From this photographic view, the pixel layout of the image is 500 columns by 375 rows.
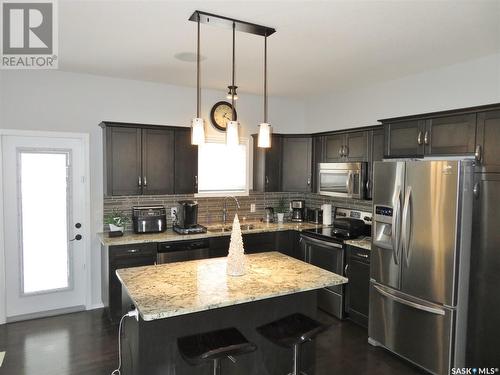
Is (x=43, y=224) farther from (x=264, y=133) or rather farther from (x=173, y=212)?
(x=264, y=133)

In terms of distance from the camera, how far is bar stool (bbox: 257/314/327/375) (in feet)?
7.57

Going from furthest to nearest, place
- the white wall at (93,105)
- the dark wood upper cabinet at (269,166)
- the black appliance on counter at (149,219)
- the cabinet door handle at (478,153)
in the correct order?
the dark wood upper cabinet at (269,166) → the black appliance on counter at (149,219) → the white wall at (93,105) → the cabinet door handle at (478,153)

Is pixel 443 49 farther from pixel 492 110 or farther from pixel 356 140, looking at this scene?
pixel 356 140

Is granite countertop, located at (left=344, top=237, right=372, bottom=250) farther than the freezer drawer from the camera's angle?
Yes

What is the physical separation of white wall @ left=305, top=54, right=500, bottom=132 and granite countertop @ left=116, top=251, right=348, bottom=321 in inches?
91.2

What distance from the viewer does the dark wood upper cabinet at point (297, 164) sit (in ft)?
17.3

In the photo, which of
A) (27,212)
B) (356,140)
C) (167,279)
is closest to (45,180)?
(27,212)

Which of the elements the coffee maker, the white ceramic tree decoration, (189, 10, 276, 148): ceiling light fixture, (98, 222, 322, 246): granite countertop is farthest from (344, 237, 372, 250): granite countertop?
(189, 10, 276, 148): ceiling light fixture

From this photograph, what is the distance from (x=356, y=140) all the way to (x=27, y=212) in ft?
13.1

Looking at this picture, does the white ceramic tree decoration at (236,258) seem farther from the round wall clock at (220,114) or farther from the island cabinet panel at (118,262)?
the round wall clock at (220,114)

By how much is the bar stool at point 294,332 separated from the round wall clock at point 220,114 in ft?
10.6

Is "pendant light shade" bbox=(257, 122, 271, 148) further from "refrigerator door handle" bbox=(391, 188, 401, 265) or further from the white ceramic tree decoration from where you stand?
"refrigerator door handle" bbox=(391, 188, 401, 265)

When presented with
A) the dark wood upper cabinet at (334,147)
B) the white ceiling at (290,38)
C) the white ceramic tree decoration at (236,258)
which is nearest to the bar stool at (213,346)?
the white ceramic tree decoration at (236,258)

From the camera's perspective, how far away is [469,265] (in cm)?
294
